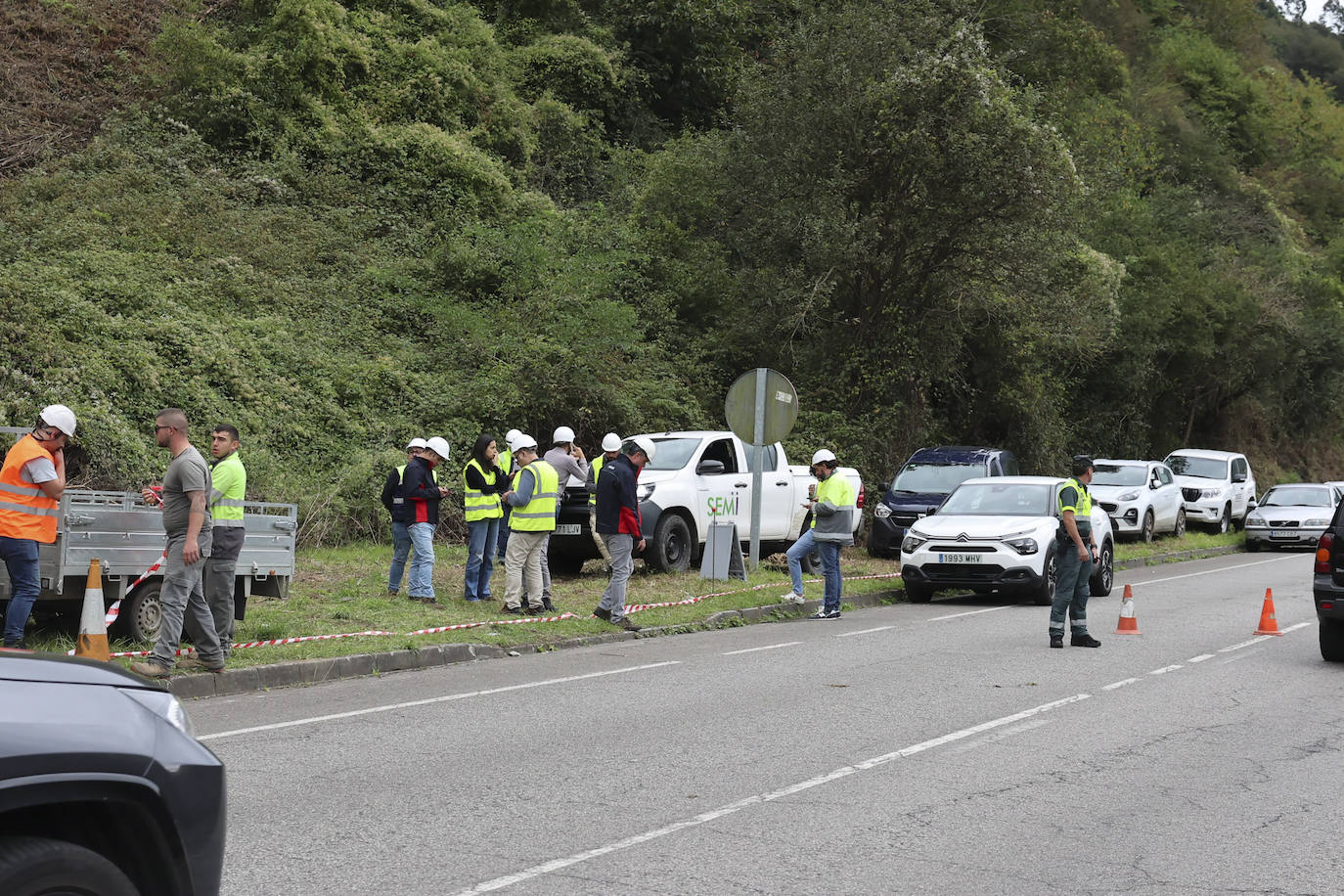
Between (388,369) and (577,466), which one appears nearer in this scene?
(577,466)

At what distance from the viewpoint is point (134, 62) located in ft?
86.9

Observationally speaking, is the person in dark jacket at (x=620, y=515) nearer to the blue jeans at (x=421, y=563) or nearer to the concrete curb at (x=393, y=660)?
the concrete curb at (x=393, y=660)

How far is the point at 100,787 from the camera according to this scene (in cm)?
324

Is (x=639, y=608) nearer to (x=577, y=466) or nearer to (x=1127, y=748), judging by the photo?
(x=577, y=466)

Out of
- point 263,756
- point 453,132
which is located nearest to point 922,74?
point 453,132

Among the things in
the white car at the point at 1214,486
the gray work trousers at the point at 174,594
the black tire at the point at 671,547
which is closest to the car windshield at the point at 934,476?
the black tire at the point at 671,547

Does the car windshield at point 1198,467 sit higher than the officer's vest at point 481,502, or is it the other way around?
the car windshield at point 1198,467

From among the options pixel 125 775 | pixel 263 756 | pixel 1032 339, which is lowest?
pixel 263 756

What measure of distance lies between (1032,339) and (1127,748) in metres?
21.2

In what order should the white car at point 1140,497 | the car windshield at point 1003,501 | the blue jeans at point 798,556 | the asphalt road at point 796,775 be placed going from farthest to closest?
the white car at point 1140,497
the car windshield at point 1003,501
the blue jeans at point 798,556
the asphalt road at point 796,775

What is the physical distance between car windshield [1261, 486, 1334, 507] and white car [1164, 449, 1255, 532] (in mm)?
594

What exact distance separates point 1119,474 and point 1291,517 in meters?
4.31

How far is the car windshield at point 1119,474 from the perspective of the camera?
28797mm

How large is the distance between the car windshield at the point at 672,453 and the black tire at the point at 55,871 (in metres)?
14.4
